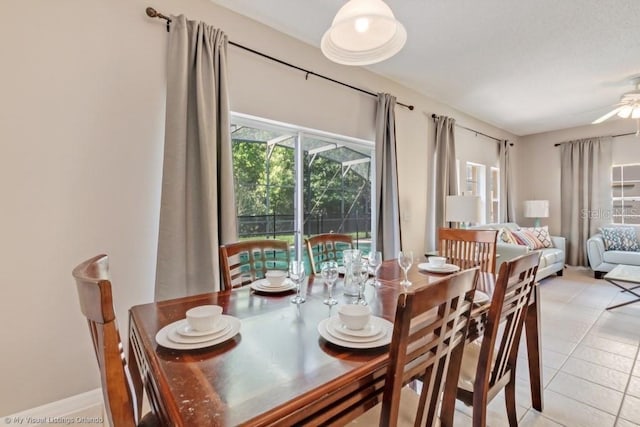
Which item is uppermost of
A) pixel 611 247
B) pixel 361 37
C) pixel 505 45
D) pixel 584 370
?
pixel 505 45

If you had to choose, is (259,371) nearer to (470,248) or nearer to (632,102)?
(470,248)

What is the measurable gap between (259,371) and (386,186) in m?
2.71

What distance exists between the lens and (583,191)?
5473mm

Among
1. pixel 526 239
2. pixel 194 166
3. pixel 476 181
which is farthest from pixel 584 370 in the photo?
pixel 476 181

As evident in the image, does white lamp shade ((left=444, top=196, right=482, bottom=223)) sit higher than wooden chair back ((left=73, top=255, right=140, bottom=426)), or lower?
higher

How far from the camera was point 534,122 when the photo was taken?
17.3 feet

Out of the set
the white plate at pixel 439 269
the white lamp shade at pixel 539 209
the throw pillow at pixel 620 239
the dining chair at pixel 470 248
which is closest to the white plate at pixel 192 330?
the white plate at pixel 439 269

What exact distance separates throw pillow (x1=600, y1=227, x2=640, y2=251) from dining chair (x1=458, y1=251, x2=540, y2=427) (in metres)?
4.80

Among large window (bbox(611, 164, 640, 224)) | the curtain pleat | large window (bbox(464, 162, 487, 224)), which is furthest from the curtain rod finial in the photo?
large window (bbox(611, 164, 640, 224))

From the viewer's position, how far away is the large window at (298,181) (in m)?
2.55

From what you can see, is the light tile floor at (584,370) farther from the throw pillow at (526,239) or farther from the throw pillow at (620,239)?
the throw pillow at (620,239)

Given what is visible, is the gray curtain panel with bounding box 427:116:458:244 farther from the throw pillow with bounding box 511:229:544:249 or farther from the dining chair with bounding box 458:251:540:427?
the dining chair with bounding box 458:251:540:427

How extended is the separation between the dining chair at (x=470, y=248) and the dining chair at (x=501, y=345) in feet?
2.19

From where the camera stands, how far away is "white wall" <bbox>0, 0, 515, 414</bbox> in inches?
61.9
